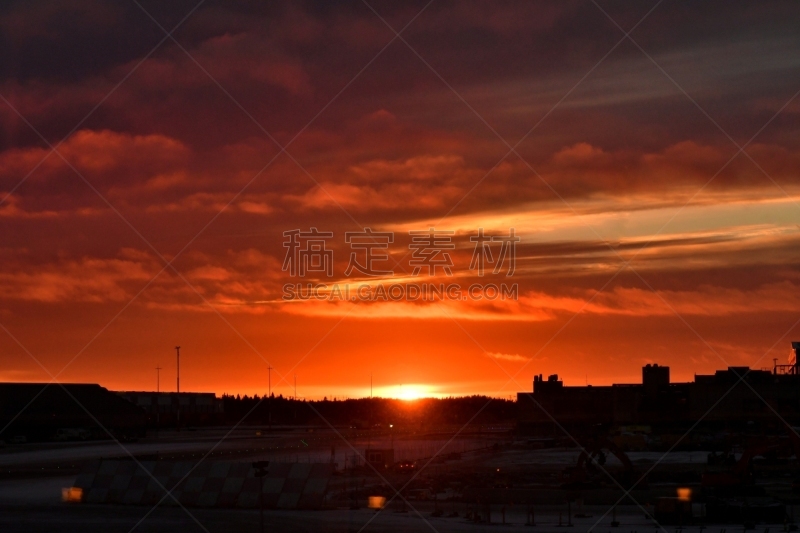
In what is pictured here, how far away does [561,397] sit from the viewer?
17150cm

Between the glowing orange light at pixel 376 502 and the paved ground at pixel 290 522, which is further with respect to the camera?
the glowing orange light at pixel 376 502

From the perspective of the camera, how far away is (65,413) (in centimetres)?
18275

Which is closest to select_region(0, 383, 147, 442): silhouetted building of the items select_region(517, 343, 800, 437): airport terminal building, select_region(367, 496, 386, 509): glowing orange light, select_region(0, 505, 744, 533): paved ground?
select_region(517, 343, 800, 437): airport terminal building

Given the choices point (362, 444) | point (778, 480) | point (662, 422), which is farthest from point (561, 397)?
point (778, 480)

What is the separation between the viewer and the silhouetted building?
545ft

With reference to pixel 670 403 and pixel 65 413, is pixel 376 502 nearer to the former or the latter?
pixel 670 403

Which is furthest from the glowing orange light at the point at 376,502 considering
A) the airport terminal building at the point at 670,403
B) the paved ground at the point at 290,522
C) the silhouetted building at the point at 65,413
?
the silhouetted building at the point at 65,413

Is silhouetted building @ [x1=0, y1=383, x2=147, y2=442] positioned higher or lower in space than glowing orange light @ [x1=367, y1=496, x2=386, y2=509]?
higher

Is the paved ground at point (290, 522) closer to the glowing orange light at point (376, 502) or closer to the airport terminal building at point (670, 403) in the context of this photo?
the glowing orange light at point (376, 502)

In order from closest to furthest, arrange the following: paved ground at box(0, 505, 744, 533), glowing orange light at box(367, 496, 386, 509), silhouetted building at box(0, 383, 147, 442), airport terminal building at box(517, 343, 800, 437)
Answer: paved ground at box(0, 505, 744, 533)
glowing orange light at box(367, 496, 386, 509)
airport terminal building at box(517, 343, 800, 437)
silhouetted building at box(0, 383, 147, 442)

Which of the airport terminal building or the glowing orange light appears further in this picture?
the airport terminal building

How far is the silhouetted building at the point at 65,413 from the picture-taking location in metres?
166

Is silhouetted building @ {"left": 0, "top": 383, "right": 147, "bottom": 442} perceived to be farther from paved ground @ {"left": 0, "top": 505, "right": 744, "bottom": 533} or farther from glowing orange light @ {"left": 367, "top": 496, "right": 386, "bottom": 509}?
paved ground @ {"left": 0, "top": 505, "right": 744, "bottom": 533}

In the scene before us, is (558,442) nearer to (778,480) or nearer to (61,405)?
(778,480)
